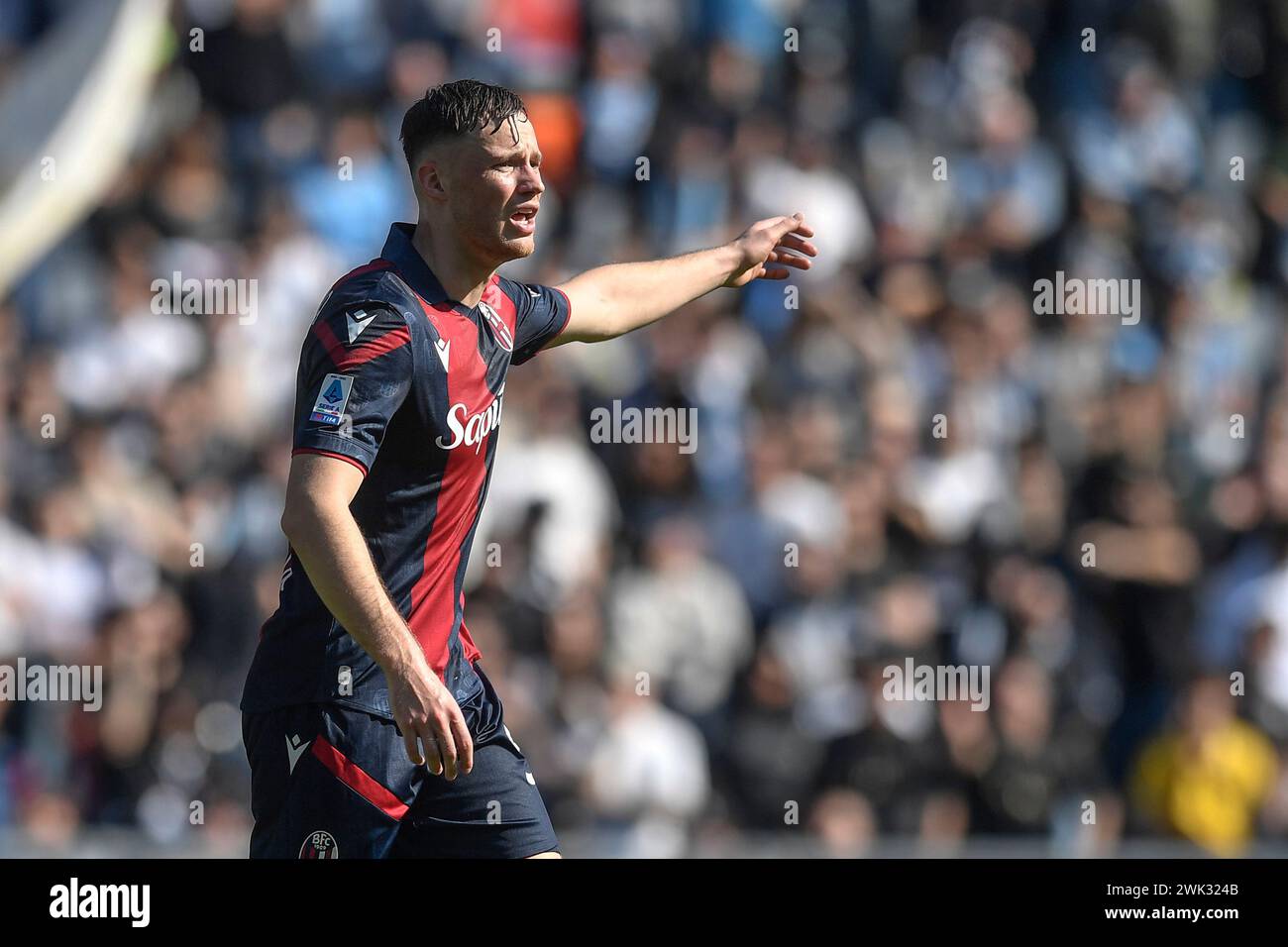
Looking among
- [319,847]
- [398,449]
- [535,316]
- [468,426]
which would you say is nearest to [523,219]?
[535,316]

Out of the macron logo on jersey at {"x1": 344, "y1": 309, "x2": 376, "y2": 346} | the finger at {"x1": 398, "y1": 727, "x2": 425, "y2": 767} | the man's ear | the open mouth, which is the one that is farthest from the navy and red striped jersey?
the finger at {"x1": 398, "y1": 727, "x2": 425, "y2": 767}

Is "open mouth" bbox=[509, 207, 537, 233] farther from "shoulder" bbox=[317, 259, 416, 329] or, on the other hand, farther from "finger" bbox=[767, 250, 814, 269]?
"finger" bbox=[767, 250, 814, 269]

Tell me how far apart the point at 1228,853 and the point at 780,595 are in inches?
95.4

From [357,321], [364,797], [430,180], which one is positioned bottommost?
[364,797]

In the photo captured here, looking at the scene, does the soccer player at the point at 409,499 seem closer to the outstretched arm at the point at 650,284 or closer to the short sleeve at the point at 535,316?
the short sleeve at the point at 535,316

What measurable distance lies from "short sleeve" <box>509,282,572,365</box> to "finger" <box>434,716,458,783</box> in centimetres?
130

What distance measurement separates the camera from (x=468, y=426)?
5020 mm

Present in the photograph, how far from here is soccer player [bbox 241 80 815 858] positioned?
475 centimetres

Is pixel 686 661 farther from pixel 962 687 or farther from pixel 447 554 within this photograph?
pixel 447 554

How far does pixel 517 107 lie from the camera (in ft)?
16.8

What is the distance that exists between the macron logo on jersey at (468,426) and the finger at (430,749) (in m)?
0.84

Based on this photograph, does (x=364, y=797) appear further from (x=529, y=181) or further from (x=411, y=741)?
(x=529, y=181)

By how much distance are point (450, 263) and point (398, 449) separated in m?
0.51
